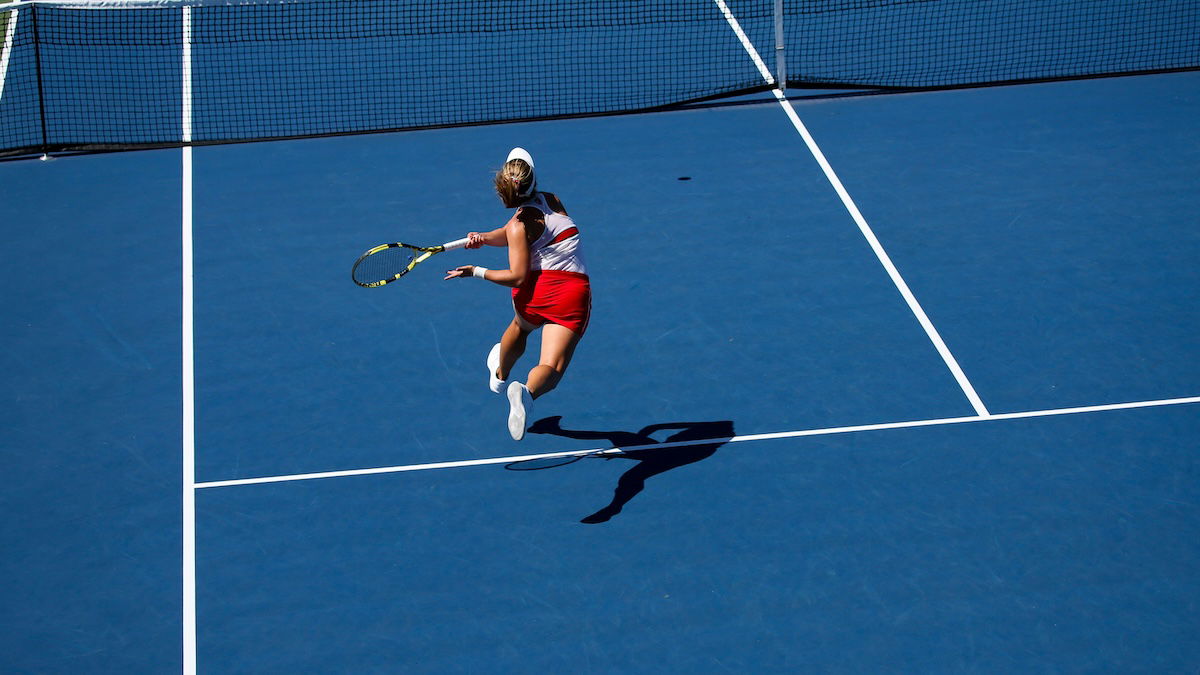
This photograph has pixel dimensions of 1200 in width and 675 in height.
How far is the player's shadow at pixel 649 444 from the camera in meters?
8.39

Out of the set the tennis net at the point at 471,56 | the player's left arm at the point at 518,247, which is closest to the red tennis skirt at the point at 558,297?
the player's left arm at the point at 518,247

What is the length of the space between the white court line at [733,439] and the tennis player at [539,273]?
35.8 inches

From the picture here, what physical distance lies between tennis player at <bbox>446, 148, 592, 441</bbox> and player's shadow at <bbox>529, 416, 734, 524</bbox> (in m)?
0.94

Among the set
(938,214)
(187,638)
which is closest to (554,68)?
(938,214)

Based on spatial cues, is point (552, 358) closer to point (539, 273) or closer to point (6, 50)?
point (539, 273)

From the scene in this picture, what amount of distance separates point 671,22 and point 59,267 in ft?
24.5

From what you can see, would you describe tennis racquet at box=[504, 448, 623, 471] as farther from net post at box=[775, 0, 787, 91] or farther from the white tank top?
net post at box=[775, 0, 787, 91]

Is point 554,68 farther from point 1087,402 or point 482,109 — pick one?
point 1087,402

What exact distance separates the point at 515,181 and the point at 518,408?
50.4 inches

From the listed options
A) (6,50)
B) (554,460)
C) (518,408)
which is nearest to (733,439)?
(554,460)

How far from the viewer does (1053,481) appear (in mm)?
8258

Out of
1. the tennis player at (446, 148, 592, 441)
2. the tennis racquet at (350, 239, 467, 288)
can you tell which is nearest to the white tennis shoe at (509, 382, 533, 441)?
the tennis player at (446, 148, 592, 441)

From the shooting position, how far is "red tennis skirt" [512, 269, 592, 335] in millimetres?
7926

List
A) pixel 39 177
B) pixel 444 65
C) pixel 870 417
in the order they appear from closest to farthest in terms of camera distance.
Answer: pixel 870 417 < pixel 39 177 < pixel 444 65
